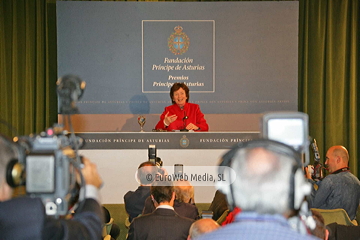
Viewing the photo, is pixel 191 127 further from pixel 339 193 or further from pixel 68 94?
pixel 68 94

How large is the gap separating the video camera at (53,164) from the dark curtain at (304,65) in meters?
6.17

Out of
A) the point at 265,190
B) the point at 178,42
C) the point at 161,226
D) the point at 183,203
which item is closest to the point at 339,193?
the point at 183,203

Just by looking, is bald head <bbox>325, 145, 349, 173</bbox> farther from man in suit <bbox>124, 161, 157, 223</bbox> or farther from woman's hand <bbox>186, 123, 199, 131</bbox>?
woman's hand <bbox>186, 123, 199, 131</bbox>

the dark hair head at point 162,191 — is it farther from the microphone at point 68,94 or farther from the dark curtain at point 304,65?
the dark curtain at point 304,65

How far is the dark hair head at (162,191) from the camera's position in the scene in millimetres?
2741

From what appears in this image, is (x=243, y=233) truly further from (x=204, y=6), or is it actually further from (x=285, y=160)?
(x=204, y=6)

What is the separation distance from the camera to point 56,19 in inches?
265

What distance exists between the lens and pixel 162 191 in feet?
9.14

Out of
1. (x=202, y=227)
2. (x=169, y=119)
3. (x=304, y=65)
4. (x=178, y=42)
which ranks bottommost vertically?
(x=202, y=227)

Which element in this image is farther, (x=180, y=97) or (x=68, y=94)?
(x=180, y=97)

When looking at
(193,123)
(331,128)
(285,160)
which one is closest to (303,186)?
(285,160)

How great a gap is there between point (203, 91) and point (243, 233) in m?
5.72

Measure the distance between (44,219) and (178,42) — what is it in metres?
5.61

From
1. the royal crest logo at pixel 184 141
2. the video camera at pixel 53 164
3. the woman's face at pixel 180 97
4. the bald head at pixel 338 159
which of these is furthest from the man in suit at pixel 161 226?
the woman's face at pixel 180 97
